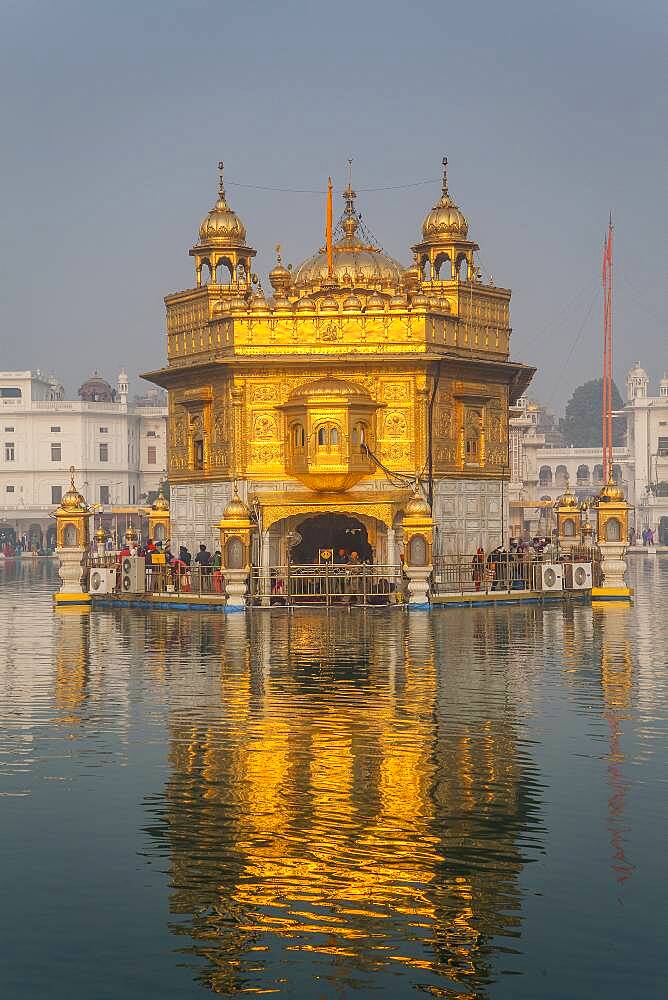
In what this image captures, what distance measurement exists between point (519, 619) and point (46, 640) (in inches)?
409

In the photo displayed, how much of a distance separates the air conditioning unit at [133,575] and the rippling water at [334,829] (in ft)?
59.2

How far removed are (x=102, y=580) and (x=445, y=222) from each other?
15.0 m

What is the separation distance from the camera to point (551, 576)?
4209cm

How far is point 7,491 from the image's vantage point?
464 ft

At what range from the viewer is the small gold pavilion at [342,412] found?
4266 cm

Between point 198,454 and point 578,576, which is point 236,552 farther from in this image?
point 578,576

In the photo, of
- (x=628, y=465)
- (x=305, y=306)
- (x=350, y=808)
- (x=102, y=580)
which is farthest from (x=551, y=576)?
(x=628, y=465)

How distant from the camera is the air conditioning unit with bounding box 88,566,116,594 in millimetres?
43719

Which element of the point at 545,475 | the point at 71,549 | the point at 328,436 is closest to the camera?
the point at 328,436

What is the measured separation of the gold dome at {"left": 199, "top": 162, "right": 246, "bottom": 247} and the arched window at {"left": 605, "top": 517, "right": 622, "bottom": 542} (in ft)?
49.5

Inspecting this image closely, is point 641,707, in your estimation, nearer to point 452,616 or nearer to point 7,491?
A: point 452,616

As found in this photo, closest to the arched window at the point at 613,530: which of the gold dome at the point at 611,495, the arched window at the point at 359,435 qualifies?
the gold dome at the point at 611,495

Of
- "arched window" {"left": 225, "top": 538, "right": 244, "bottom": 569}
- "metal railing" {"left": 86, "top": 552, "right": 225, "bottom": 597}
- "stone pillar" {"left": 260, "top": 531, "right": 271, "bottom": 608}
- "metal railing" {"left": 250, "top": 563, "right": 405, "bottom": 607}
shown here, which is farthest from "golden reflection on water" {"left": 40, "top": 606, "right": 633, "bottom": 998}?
"metal railing" {"left": 86, "top": 552, "right": 225, "bottom": 597}

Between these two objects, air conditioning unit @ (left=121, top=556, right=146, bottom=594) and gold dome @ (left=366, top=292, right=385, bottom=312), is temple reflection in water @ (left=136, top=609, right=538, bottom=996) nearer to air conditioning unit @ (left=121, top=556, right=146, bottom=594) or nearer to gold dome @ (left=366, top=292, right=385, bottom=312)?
air conditioning unit @ (left=121, top=556, right=146, bottom=594)
